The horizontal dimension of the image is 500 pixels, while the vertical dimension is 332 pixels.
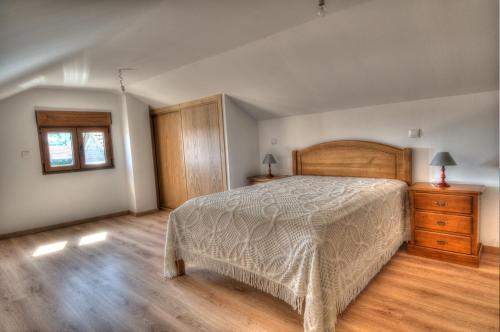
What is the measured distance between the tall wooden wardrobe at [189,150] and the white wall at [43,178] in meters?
0.77

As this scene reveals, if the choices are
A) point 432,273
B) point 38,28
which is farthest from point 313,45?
point 432,273

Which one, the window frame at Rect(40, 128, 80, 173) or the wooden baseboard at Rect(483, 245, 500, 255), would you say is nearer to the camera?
the wooden baseboard at Rect(483, 245, 500, 255)

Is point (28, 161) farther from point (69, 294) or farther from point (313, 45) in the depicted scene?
point (313, 45)

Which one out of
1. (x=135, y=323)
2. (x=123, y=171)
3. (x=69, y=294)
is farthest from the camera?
(x=123, y=171)

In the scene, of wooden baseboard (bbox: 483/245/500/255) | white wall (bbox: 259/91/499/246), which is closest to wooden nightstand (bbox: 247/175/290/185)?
white wall (bbox: 259/91/499/246)

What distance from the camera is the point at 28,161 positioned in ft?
14.3

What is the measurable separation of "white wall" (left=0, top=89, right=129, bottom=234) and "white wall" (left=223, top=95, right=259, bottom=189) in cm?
238

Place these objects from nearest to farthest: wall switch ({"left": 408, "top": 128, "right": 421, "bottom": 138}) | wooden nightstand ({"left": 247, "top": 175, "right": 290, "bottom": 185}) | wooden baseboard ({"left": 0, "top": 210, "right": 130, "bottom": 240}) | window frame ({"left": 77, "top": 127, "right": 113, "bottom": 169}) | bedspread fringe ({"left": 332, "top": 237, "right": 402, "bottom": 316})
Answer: bedspread fringe ({"left": 332, "top": 237, "right": 402, "bottom": 316}) → wall switch ({"left": 408, "top": 128, "right": 421, "bottom": 138}) → wooden nightstand ({"left": 247, "top": 175, "right": 290, "bottom": 185}) → wooden baseboard ({"left": 0, "top": 210, "right": 130, "bottom": 240}) → window frame ({"left": 77, "top": 127, "right": 113, "bottom": 169})

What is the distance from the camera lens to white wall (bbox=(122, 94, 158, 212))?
506 cm

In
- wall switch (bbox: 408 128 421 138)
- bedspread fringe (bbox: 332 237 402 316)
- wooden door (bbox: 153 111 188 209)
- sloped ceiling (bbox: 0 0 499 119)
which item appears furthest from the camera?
wooden door (bbox: 153 111 188 209)

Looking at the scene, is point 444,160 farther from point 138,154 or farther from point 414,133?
point 138,154

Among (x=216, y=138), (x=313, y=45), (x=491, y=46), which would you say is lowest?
(x=216, y=138)

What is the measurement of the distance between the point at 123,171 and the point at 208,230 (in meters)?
3.62

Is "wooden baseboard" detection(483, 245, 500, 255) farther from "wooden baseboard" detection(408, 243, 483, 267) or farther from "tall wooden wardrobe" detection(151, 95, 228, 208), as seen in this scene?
"tall wooden wardrobe" detection(151, 95, 228, 208)
